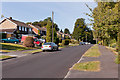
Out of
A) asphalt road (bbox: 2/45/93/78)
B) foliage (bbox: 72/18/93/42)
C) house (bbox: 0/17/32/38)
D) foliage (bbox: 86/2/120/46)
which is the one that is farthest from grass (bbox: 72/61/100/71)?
foliage (bbox: 72/18/93/42)

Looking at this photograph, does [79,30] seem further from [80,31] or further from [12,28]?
[12,28]

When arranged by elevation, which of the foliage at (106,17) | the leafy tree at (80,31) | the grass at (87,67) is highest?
the leafy tree at (80,31)

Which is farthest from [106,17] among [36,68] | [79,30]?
[79,30]

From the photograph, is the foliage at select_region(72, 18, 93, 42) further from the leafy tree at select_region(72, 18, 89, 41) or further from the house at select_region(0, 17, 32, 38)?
the house at select_region(0, 17, 32, 38)

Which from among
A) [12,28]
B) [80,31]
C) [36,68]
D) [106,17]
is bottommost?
[36,68]

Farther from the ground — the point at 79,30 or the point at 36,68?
the point at 79,30

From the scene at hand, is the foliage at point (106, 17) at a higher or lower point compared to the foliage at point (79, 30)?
lower

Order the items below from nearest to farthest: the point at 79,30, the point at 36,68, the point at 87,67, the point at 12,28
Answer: the point at 87,67 < the point at 36,68 < the point at 12,28 < the point at 79,30

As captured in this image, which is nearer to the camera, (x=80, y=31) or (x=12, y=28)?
(x=12, y=28)

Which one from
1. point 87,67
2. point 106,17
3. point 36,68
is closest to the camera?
point 87,67

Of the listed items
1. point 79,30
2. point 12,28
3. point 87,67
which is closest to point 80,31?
point 79,30

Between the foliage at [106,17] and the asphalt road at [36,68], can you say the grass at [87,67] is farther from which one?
the foliage at [106,17]

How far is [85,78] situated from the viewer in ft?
22.8

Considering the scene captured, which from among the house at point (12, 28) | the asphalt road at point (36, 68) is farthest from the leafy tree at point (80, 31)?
the asphalt road at point (36, 68)
